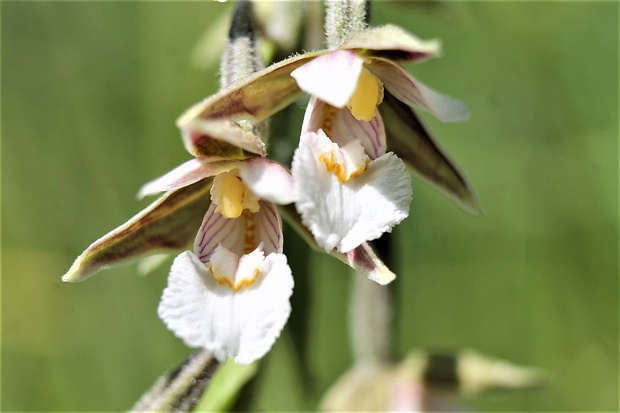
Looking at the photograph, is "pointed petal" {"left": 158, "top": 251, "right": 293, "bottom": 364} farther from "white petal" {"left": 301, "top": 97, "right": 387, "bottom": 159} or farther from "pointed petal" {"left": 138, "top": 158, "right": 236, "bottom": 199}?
"white petal" {"left": 301, "top": 97, "right": 387, "bottom": 159}

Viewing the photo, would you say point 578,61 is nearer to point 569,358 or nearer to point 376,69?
point 569,358

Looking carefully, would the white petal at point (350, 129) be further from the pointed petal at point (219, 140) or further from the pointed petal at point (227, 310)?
the pointed petal at point (227, 310)

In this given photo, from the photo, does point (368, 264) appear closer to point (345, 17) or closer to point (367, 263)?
point (367, 263)

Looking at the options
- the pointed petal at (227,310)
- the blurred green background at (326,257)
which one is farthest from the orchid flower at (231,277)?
the blurred green background at (326,257)

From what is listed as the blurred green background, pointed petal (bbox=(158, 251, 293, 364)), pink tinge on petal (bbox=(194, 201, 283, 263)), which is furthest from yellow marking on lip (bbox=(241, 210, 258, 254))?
the blurred green background

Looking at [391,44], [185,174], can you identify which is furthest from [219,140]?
[391,44]

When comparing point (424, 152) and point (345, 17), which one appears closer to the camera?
point (345, 17)
